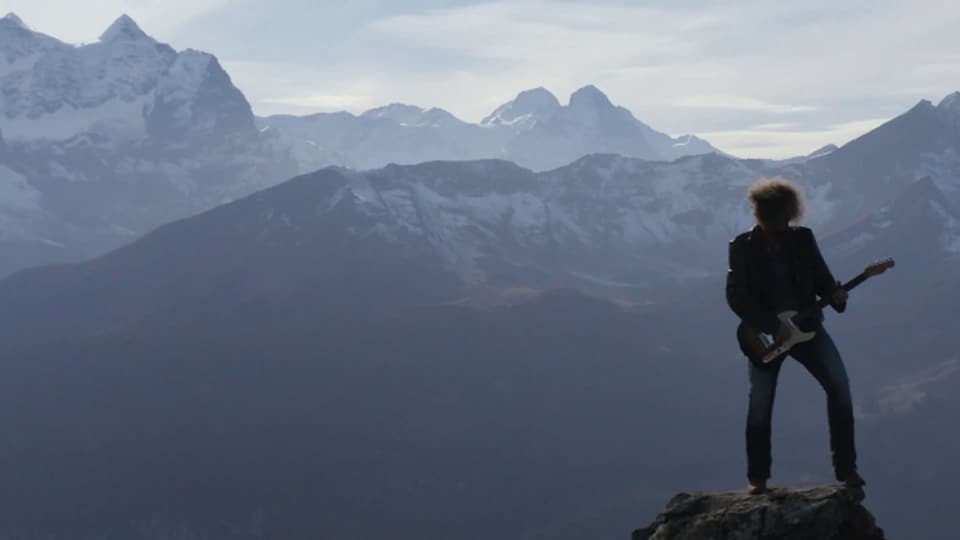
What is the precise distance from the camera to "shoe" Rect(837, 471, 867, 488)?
60.0 feet

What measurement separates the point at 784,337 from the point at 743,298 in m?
0.76

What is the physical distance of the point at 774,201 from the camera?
728 inches

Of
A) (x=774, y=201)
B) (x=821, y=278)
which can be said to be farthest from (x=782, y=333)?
(x=774, y=201)

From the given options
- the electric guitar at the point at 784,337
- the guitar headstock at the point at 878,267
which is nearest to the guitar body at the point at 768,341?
the electric guitar at the point at 784,337

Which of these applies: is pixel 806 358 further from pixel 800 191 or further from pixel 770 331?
pixel 800 191

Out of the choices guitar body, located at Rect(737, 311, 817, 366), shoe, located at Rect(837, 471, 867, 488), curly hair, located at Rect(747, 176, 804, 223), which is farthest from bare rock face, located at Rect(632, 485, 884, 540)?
curly hair, located at Rect(747, 176, 804, 223)

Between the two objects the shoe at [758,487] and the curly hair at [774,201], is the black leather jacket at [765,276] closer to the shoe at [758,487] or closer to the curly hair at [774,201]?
the curly hair at [774,201]

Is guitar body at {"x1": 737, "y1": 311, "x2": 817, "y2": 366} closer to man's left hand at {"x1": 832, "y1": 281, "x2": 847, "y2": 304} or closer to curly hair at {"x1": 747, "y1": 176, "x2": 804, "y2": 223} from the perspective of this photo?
man's left hand at {"x1": 832, "y1": 281, "x2": 847, "y2": 304}

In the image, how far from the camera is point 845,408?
61.8ft

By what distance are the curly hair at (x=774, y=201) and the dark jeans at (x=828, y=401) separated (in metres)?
1.65

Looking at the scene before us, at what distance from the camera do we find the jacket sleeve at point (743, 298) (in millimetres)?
18281

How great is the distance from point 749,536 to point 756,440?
6.46ft

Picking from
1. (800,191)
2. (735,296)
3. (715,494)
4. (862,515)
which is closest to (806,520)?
(862,515)

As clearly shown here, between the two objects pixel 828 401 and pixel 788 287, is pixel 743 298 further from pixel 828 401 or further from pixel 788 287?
pixel 828 401
